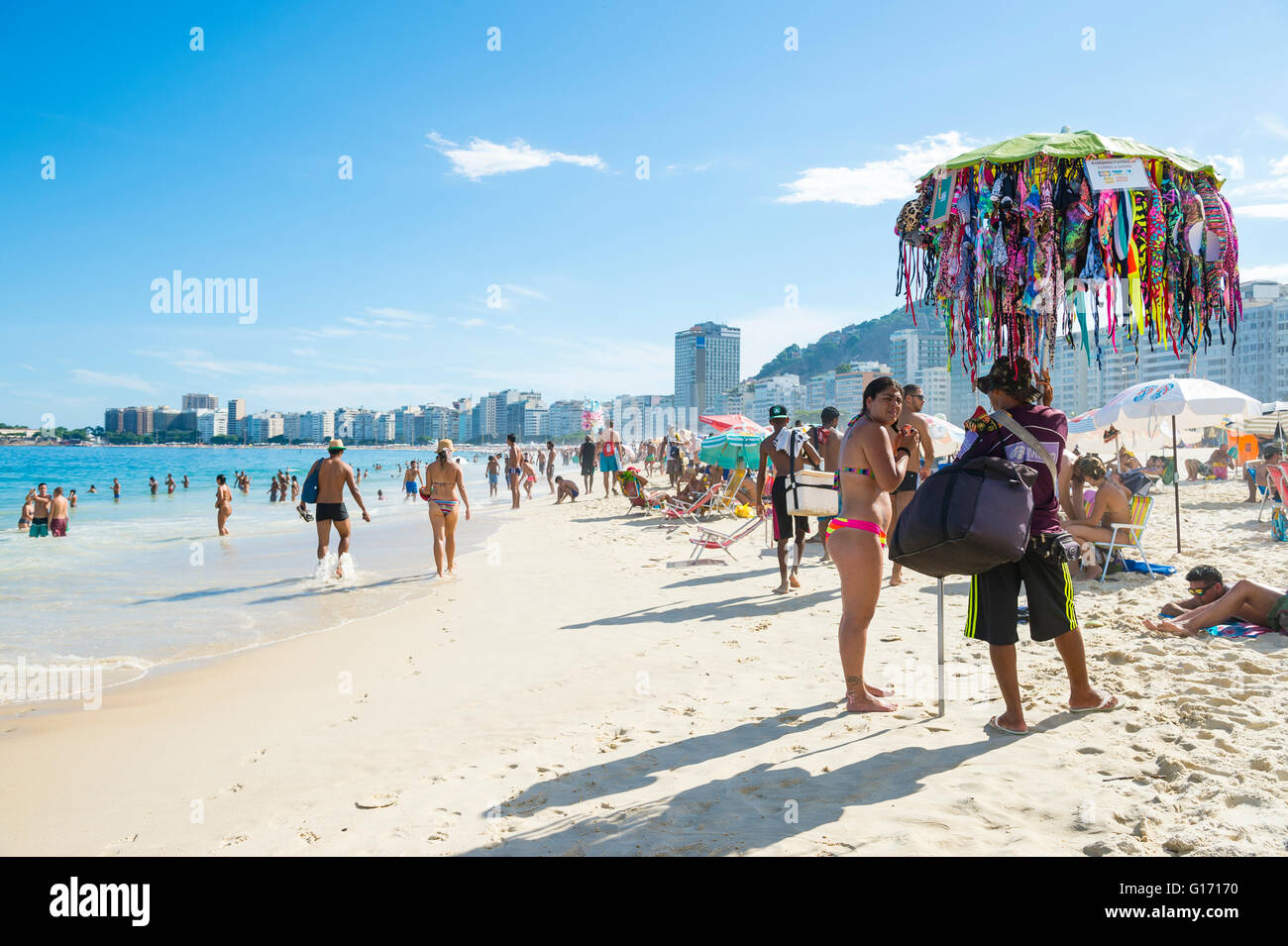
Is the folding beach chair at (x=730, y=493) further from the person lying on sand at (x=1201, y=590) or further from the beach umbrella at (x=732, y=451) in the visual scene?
the person lying on sand at (x=1201, y=590)

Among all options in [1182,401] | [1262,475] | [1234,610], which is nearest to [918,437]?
[1234,610]

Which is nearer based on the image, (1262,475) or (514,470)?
(1262,475)

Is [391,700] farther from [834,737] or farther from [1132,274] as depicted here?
[1132,274]

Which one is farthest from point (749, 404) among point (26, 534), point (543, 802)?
point (543, 802)

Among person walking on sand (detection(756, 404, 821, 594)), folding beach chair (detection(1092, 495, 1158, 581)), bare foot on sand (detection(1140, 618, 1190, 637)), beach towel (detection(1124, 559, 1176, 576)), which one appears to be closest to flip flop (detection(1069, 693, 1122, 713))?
bare foot on sand (detection(1140, 618, 1190, 637))

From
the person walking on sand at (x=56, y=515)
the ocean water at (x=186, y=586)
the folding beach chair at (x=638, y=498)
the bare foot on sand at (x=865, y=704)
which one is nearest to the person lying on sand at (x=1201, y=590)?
the bare foot on sand at (x=865, y=704)

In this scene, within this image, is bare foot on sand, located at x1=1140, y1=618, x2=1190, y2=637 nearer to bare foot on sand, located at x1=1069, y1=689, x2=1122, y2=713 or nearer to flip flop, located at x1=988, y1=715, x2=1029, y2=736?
bare foot on sand, located at x1=1069, y1=689, x2=1122, y2=713

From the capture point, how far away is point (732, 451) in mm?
15375

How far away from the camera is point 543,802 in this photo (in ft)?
9.69

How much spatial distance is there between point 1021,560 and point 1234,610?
116 inches

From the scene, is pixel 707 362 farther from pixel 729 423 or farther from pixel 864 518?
pixel 864 518

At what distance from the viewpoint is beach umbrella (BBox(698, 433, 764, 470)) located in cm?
1524

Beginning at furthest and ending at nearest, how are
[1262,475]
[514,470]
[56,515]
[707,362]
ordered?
[707,362]
[514,470]
[56,515]
[1262,475]

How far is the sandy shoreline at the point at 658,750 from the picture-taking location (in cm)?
264
